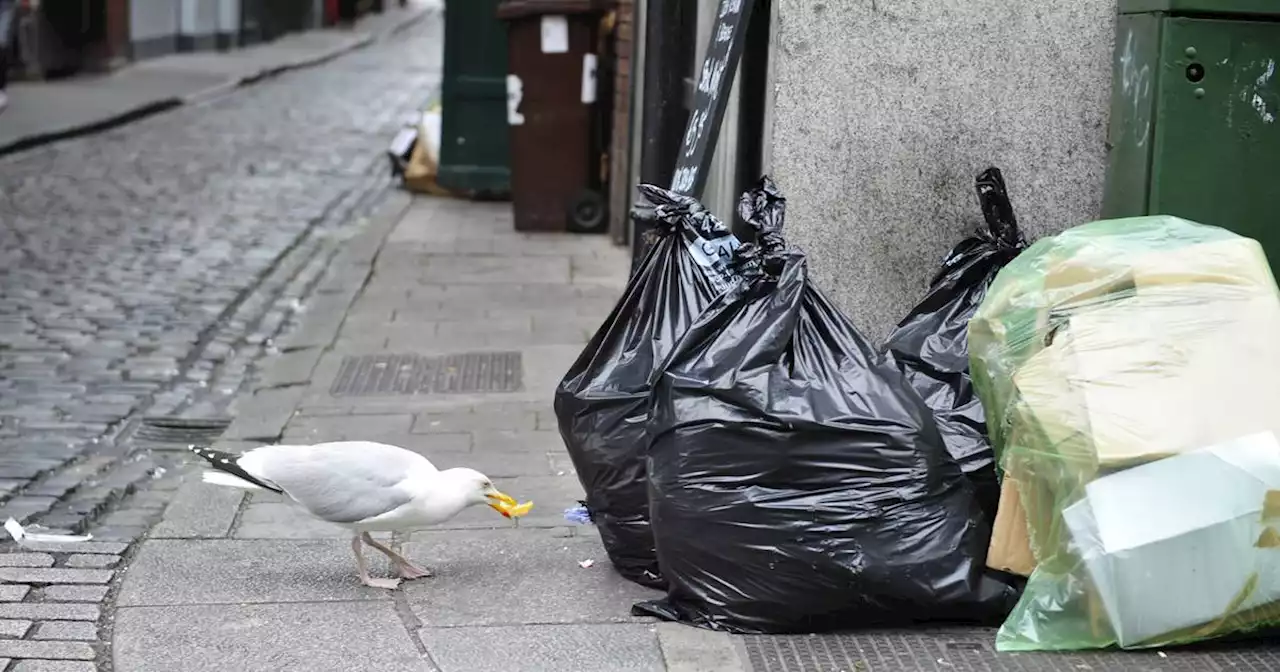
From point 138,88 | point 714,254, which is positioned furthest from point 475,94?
point 138,88

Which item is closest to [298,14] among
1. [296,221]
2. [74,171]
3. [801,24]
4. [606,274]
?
[74,171]

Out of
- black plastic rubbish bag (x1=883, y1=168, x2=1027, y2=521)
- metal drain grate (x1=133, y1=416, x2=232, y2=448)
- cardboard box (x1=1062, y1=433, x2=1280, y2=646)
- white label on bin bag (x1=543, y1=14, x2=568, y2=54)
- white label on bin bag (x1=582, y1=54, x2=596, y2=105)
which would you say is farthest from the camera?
white label on bin bag (x1=582, y1=54, x2=596, y2=105)

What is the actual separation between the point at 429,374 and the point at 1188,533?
13.3 ft

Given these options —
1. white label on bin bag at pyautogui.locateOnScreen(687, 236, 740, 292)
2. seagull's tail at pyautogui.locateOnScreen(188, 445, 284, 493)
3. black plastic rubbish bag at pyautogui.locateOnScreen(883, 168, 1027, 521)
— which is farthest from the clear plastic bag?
seagull's tail at pyautogui.locateOnScreen(188, 445, 284, 493)

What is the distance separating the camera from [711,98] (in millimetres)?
4883

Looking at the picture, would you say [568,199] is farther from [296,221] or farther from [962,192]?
[962,192]

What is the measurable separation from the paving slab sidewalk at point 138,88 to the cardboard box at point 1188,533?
1308 cm

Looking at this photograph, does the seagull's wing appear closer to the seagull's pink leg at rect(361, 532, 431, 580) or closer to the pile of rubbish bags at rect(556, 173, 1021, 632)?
the seagull's pink leg at rect(361, 532, 431, 580)

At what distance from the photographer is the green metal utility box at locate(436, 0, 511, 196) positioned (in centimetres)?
1208

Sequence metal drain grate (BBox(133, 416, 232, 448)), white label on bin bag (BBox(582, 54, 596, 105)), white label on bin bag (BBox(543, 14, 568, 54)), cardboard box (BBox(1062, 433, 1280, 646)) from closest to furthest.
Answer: cardboard box (BBox(1062, 433, 1280, 646)), metal drain grate (BBox(133, 416, 232, 448)), white label on bin bag (BBox(543, 14, 568, 54)), white label on bin bag (BBox(582, 54, 596, 105))

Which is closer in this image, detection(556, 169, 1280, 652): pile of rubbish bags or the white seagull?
detection(556, 169, 1280, 652): pile of rubbish bags

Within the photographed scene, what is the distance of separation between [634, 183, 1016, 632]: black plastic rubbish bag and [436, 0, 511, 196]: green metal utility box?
8410mm

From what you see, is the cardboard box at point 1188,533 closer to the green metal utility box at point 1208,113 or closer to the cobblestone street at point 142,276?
the green metal utility box at point 1208,113

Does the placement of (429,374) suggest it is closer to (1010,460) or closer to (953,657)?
(1010,460)
